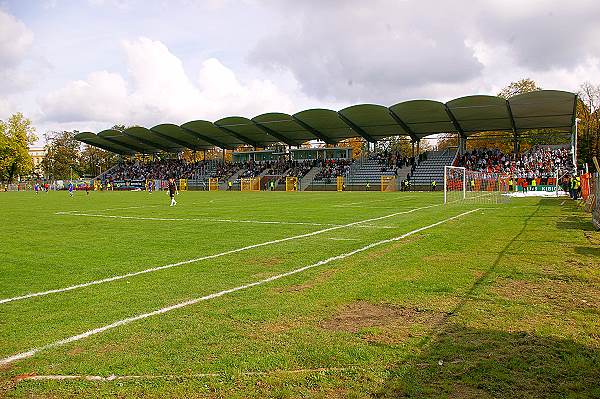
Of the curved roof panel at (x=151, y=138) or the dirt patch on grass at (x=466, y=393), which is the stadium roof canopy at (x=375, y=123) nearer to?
the curved roof panel at (x=151, y=138)

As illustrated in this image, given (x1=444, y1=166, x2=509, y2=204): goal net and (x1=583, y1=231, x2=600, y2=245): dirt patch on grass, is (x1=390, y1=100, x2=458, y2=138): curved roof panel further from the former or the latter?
(x1=583, y1=231, x2=600, y2=245): dirt patch on grass

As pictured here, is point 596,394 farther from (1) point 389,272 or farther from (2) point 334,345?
(1) point 389,272

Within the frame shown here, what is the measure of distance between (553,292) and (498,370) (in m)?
3.26

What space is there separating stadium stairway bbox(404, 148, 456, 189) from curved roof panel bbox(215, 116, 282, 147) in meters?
20.2

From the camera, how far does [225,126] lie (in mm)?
63500

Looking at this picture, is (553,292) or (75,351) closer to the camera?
(75,351)

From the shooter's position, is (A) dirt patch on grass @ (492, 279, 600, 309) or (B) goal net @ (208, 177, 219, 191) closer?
(A) dirt patch on grass @ (492, 279, 600, 309)

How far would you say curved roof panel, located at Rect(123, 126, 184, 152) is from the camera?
72812 mm

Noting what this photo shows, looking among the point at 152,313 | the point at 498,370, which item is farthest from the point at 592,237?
the point at 152,313

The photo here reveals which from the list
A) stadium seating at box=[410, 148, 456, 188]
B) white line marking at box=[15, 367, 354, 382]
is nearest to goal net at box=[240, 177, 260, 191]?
stadium seating at box=[410, 148, 456, 188]

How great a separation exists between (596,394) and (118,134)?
79836 mm

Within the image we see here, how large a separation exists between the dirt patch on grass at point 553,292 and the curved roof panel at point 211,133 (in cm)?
5865

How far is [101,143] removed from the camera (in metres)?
81.9

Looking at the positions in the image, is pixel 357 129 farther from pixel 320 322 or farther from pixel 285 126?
pixel 320 322
